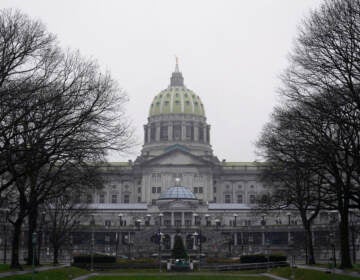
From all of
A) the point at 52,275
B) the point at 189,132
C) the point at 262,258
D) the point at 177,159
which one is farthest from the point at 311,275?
the point at 189,132

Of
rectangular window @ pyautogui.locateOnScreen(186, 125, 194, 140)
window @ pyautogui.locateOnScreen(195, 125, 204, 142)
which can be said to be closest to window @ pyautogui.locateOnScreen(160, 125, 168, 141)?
rectangular window @ pyautogui.locateOnScreen(186, 125, 194, 140)

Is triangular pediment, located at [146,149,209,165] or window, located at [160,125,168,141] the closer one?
triangular pediment, located at [146,149,209,165]

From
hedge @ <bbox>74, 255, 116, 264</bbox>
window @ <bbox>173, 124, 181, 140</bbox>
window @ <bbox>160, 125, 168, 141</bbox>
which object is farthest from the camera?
window @ <bbox>160, 125, 168, 141</bbox>

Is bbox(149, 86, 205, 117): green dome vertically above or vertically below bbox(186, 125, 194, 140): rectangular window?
above

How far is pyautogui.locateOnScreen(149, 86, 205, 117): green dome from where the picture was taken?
596ft

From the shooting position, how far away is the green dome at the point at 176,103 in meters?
182

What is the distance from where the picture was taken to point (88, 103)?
39.5m

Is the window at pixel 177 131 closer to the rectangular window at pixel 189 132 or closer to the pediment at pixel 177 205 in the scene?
the rectangular window at pixel 189 132

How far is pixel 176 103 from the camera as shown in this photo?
183 meters

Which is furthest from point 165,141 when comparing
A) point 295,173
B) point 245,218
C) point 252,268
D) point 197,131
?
point 295,173

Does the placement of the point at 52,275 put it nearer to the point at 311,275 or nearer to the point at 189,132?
the point at 311,275

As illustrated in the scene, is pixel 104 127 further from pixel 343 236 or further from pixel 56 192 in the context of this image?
pixel 343 236

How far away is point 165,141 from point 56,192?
12986cm

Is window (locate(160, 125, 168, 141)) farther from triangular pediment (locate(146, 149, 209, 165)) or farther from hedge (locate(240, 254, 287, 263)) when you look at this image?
hedge (locate(240, 254, 287, 263))
